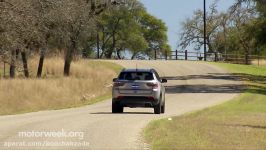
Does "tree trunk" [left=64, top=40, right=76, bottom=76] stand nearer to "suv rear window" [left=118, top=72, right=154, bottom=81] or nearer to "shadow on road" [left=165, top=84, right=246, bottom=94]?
"shadow on road" [left=165, top=84, right=246, bottom=94]

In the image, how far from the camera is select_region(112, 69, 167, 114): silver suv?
28141mm

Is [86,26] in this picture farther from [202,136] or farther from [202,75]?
[202,136]

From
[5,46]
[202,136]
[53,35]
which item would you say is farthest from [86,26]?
[202,136]

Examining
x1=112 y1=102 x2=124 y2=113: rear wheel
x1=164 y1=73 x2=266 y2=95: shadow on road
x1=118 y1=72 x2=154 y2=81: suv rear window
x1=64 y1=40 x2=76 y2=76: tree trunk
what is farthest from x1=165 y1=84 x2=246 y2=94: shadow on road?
x1=118 y1=72 x2=154 y2=81: suv rear window

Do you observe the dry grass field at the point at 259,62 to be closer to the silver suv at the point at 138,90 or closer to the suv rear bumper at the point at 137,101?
the silver suv at the point at 138,90

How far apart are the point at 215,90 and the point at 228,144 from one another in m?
34.0

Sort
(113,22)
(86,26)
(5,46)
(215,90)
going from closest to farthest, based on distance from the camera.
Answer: (5,46) < (215,90) < (86,26) < (113,22)

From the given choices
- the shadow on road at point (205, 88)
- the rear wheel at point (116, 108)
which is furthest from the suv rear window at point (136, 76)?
the shadow on road at point (205, 88)

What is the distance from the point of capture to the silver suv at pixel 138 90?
2814 cm

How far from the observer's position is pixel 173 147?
1536 cm

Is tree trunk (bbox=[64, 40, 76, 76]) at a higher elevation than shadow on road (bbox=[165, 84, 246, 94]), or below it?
higher

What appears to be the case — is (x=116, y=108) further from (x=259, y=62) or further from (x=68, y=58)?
(x=259, y=62)

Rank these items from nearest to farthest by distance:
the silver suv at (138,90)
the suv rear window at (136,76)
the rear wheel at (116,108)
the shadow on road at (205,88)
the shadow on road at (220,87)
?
the silver suv at (138,90) → the suv rear window at (136,76) → the rear wheel at (116,108) → the shadow on road at (205,88) → the shadow on road at (220,87)

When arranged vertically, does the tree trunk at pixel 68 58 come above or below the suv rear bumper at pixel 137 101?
above
